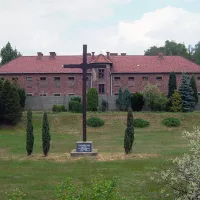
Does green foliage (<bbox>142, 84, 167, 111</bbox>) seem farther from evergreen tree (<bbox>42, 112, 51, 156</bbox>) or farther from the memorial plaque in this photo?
evergreen tree (<bbox>42, 112, 51, 156</bbox>)

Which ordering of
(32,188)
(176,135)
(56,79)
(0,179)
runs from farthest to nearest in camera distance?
(56,79) < (176,135) < (0,179) < (32,188)

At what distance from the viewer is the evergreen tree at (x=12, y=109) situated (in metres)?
32.8

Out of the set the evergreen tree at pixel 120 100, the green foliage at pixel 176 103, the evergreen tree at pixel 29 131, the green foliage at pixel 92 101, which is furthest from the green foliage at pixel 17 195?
the evergreen tree at pixel 120 100

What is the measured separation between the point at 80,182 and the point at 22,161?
5.50 metres

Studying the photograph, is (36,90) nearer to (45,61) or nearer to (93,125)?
(45,61)

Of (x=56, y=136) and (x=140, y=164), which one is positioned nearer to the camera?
(x=140, y=164)

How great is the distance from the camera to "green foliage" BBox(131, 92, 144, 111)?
40.0 m

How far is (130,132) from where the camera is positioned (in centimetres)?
1906

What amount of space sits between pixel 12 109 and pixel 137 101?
1366 cm

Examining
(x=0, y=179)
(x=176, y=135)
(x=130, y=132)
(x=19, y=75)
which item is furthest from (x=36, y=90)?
(x=0, y=179)

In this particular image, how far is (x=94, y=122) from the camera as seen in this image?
3306 centimetres

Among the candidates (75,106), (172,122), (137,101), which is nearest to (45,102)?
(75,106)

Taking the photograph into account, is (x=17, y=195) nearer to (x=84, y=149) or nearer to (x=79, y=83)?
(x=84, y=149)

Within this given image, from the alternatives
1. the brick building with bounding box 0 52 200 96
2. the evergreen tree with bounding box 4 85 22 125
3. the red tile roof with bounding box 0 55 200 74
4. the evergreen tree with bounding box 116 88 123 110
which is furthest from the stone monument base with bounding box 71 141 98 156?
the brick building with bounding box 0 52 200 96
